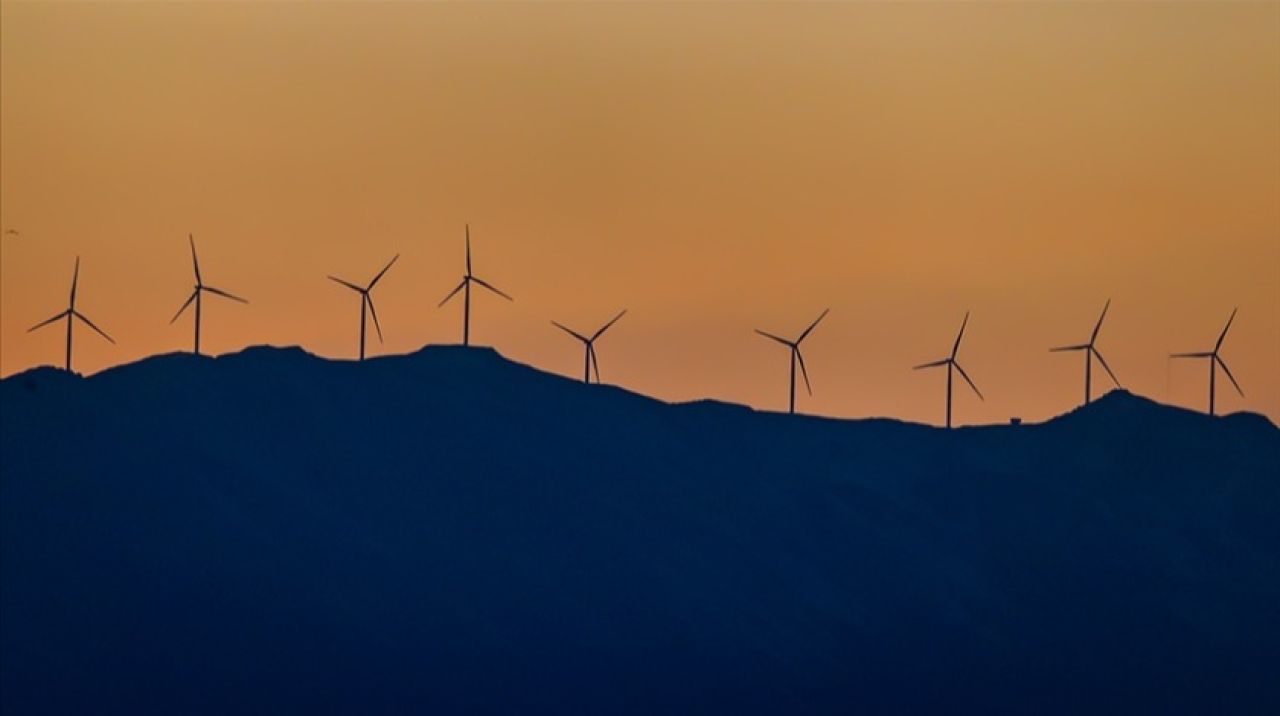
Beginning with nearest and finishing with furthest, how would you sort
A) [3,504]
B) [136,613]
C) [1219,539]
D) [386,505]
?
[136,613] < [3,504] < [386,505] < [1219,539]

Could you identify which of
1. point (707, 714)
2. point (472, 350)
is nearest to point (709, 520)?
point (472, 350)

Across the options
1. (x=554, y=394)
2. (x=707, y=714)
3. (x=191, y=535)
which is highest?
(x=554, y=394)

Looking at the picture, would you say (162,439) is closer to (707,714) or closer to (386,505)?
(386,505)

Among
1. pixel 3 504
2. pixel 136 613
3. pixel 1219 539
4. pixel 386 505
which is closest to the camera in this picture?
pixel 136 613

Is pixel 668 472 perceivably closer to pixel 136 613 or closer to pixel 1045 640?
pixel 1045 640

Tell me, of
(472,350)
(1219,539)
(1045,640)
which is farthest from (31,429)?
(1219,539)

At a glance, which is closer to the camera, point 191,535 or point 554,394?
point 191,535

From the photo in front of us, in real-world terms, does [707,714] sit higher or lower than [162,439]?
lower
